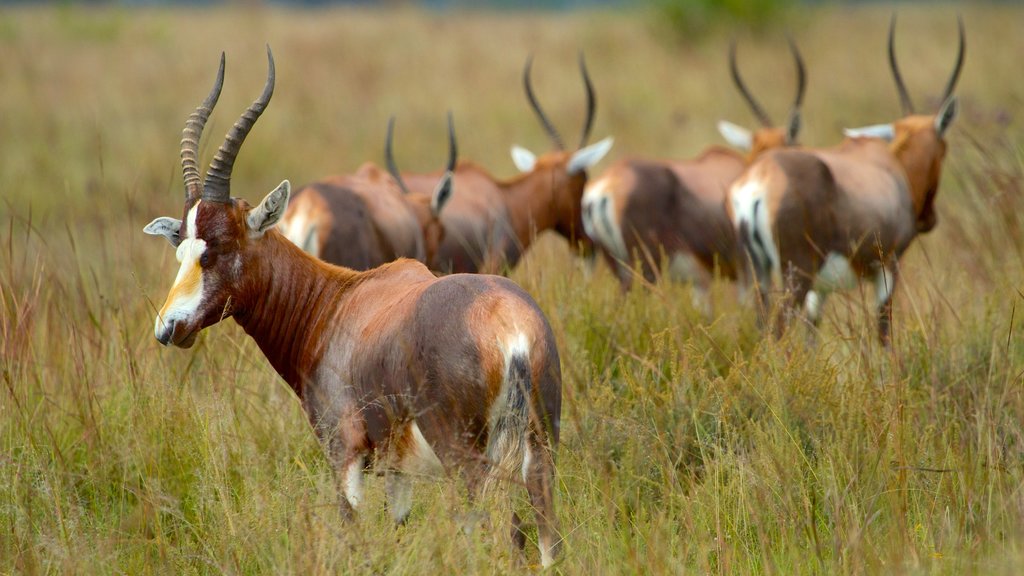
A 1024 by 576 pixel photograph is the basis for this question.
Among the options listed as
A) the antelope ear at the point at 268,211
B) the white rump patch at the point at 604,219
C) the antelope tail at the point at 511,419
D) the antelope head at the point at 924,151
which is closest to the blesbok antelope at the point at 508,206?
the white rump patch at the point at 604,219

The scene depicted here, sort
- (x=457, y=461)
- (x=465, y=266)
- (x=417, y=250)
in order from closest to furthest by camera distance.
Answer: (x=457, y=461) < (x=417, y=250) < (x=465, y=266)

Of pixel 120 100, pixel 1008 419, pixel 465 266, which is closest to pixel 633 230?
pixel 465 266

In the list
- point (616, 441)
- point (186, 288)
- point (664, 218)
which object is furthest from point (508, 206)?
point (186, 288)

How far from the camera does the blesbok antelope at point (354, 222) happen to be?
685 cm

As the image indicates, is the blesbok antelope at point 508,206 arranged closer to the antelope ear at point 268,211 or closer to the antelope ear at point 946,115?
the antelope ear at point 946,115

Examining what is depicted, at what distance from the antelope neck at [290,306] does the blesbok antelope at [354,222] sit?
2.16 m

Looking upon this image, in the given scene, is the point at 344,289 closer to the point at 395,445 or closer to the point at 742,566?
the point at 395,445

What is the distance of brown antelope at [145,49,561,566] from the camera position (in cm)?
369

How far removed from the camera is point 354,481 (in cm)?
405

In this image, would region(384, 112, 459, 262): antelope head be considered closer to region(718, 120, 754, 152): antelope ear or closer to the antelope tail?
region(718, 120, 754, 152): antelope ear

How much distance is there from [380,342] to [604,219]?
16.6 feet

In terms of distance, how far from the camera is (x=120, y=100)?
650 inches

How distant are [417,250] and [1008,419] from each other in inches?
154

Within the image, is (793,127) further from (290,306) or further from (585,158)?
(290,306)
